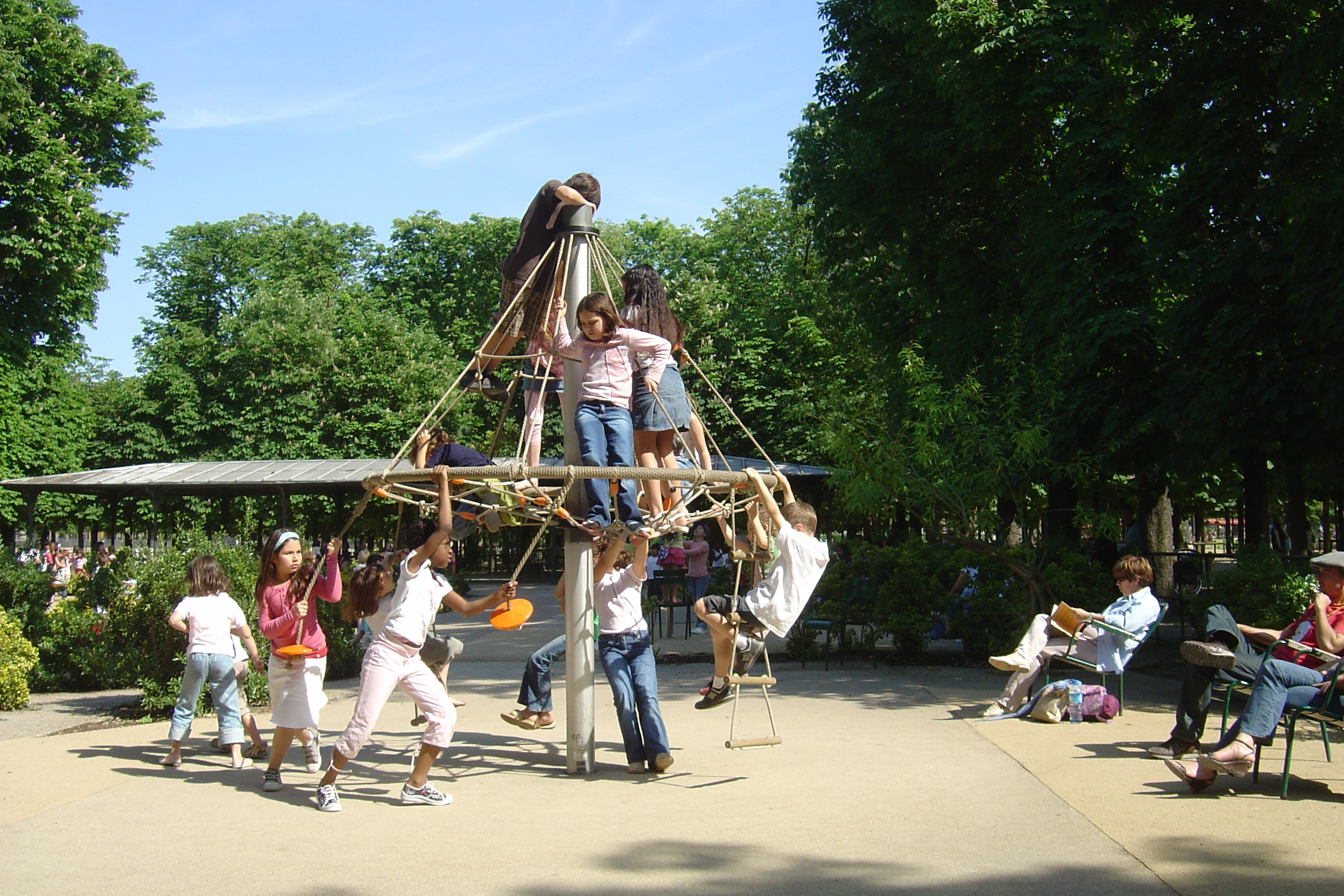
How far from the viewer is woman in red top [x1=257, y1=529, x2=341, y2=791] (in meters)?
6.05

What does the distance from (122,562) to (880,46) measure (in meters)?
12.4

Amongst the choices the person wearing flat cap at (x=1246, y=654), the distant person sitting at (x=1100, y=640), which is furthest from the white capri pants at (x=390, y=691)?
the distant person sitting at (x=1100, y=640)

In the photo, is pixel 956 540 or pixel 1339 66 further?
pixel 956 540

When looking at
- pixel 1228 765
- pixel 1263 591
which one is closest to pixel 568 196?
pixel 1228 765

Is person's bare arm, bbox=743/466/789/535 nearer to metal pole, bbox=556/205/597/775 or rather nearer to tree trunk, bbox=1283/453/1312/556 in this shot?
metal pole, bbox=556/205/597/775

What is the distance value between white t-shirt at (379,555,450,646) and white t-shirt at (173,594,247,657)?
1.67 meters

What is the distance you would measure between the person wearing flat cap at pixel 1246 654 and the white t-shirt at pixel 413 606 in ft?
14.0

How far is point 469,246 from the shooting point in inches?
1326

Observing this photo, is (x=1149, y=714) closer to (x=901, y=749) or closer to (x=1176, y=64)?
(x=901, y=749)

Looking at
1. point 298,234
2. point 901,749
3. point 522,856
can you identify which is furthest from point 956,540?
→ point 298,234

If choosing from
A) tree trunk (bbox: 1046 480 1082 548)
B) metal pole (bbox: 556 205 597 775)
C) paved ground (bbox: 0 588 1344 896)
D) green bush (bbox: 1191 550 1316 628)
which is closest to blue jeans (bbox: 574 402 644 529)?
metal pole (bbox: 556 205 597 775)

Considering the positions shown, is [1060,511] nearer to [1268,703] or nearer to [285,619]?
[1268,703]

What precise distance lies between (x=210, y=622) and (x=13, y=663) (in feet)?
12.2

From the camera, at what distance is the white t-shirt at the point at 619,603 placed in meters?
6.36
